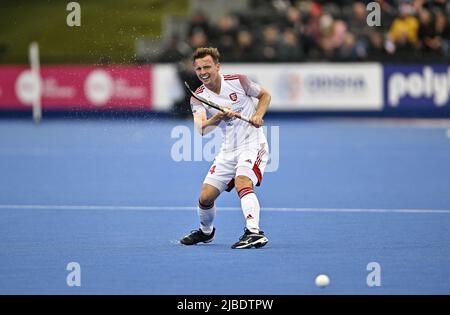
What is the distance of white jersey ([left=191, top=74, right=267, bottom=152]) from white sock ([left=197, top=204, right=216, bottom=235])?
57cm

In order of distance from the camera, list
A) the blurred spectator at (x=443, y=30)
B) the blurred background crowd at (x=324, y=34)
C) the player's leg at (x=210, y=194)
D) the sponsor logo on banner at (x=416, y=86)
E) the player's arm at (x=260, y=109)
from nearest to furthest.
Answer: the player's arm at (x=260, y=109), the player's leg at (x=210, y=194), the sponsor logo on banner at (x=416, y=86), the blurred background crowd at (x=324, y=34), the blurred spectator at (x=443, y=30)

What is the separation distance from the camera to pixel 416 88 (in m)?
23.5

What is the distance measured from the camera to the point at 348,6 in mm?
26703

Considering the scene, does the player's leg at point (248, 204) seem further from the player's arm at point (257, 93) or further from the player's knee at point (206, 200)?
the player's arm at point (257, 93)

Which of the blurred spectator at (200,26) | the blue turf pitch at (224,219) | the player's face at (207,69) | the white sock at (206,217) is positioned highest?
the blurred spectator at (200,26)

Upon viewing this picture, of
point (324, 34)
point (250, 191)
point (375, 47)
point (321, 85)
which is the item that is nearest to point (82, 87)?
point (321, 85)

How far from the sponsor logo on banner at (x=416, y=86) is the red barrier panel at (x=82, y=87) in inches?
216

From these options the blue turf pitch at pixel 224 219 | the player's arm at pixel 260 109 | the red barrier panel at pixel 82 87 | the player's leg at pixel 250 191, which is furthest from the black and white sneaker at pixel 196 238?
the red barrier panel at pixel 82 87

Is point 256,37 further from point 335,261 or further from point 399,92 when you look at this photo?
point 335,261

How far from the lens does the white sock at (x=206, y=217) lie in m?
9.59

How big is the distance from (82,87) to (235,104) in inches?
609

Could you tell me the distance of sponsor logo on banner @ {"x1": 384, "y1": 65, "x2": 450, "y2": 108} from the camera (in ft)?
76.2

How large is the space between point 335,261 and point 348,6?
18.7 metres
